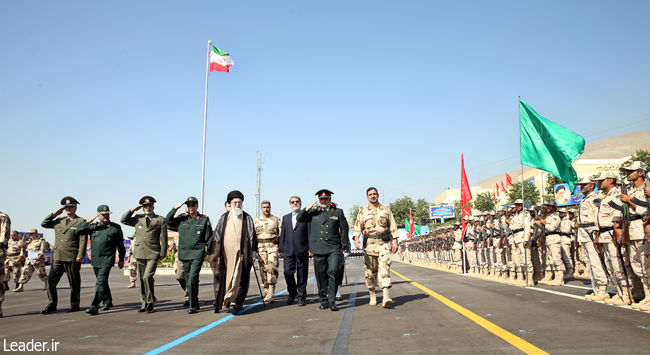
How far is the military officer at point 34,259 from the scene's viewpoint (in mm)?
15273

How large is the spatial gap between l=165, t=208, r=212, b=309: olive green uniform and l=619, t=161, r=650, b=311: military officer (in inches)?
280

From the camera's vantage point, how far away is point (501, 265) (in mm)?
15219

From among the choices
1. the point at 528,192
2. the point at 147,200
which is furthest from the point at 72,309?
the point at 528,192

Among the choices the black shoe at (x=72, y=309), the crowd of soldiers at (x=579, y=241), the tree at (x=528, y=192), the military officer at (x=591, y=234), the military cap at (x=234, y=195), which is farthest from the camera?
the tree at (x=528, y=192)

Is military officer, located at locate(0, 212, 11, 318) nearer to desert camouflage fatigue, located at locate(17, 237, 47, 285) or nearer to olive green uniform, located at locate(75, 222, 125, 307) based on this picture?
olive green uniform, located at locate(75, 222, 125, 307)

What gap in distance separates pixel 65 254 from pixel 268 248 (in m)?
3.79

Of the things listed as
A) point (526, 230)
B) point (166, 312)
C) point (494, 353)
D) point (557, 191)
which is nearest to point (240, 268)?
point (166, 312)

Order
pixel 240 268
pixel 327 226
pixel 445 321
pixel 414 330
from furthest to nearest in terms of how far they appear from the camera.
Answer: pixel 327 226 → pixel 240 268 → pixel 445 321 → pixel 414 330

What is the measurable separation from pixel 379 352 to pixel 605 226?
5.95 metres

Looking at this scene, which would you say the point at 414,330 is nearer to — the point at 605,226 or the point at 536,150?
the point at 605,226

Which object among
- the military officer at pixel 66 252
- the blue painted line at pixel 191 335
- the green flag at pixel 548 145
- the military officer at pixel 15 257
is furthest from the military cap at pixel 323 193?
the military officer at pixel 15 257

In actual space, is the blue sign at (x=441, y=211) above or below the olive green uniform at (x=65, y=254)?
above

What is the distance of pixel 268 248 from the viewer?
384 inches

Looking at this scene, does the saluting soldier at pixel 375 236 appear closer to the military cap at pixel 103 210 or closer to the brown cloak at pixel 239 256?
the brown cloak at pixel 239 256
